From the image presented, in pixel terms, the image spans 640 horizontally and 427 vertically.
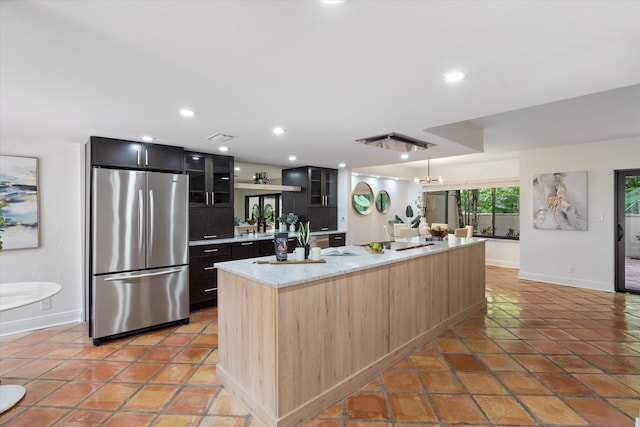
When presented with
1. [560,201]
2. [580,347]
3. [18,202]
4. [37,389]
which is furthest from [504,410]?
[18,202]

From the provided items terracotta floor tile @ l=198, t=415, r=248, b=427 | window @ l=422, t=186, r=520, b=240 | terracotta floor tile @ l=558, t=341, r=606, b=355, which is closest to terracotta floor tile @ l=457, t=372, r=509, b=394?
terracotta floor tile @ l=558, t=341, r=606, b=355

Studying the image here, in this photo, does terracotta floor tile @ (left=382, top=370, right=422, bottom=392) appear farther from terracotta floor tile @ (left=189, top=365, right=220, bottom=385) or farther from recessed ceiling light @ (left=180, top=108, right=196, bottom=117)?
recessed ceiling light @ (left=180, top=108, right=196, bottom=117)

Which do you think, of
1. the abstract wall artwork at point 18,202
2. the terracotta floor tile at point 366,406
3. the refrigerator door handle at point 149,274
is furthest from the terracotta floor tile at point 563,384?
the abstract wall artwork at point 18,202

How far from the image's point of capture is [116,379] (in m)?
2.51

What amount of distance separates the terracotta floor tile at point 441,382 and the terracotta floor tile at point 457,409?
7 cm

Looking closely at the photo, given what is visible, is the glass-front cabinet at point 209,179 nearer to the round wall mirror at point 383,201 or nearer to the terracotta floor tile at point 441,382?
the terracotta floor tile at point 441,382

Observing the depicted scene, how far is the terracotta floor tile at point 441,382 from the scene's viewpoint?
7.63 feet

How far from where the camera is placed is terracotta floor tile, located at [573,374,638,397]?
2.25 metres

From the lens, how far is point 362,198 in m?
7.61

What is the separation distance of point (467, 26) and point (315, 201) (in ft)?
15.4

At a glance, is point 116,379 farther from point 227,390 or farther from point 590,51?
point 590,51

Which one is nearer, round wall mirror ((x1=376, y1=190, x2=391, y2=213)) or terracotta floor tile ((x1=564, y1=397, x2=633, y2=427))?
terracotta floor tile ((x1=564, y1=397, x2=633, y2=427))

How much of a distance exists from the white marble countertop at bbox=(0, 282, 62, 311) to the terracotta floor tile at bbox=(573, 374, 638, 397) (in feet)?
13.5

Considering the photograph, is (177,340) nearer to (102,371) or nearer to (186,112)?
(102,371)
